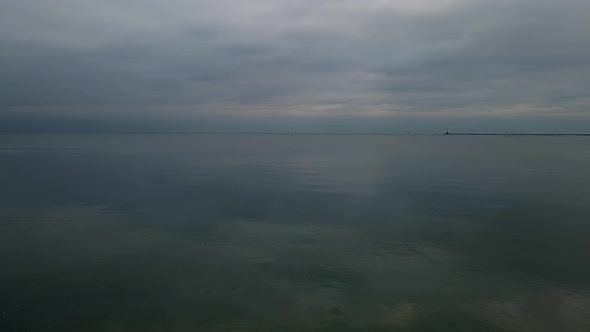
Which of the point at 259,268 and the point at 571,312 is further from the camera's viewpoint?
the point at 259,268

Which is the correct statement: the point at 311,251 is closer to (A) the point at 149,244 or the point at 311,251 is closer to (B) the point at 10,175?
(A) the point at 149,244

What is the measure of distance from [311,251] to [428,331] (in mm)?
7578

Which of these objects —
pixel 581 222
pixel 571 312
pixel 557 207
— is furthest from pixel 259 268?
pixel 557 207

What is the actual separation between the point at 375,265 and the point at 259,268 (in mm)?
4726

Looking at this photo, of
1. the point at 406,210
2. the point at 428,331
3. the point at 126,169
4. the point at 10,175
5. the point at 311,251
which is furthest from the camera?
the point at 126,169

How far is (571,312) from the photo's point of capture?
482 inches

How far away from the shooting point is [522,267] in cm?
1612

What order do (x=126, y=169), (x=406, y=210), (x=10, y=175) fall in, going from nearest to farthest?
1. (x=406, y=210)
2. (x=10, y=175)
3. (x=126, y=169)

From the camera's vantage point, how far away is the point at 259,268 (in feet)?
51.8

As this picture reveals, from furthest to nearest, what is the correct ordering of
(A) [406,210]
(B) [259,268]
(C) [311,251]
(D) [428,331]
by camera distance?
(A) [406,210] → (C) [311,251] → (B) [259,268] → (D) [428,331]

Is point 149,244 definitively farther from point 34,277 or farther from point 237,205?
point 237,205

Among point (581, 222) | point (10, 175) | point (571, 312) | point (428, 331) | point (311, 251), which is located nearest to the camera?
point (428, 331)

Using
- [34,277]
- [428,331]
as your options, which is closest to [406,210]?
[428,331]

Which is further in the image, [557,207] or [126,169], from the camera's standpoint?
[126,169]
